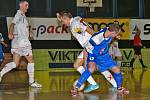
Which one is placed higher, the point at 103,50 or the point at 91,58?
the point at 103,50

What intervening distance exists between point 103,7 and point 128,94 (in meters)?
10.3

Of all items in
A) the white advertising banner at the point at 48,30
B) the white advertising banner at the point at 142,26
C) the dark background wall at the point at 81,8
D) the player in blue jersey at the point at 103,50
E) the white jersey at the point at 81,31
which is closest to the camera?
the player in blue jersey at the point at 103,50

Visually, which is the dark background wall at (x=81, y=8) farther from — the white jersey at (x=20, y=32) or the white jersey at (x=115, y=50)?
the white jersey at (x=20, y=32)

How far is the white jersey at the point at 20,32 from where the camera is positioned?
10.1m

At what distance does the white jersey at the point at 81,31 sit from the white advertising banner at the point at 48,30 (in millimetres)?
8981

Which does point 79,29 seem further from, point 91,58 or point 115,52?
point 115,52

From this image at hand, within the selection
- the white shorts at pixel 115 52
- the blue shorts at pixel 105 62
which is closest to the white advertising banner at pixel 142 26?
the white shorts at pixel 115 52

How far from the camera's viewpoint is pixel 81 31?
29.2 feet

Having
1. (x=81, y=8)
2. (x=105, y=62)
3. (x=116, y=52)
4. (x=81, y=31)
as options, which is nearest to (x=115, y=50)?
(x=116, y=52)

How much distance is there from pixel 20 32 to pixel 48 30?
7901 millimetres

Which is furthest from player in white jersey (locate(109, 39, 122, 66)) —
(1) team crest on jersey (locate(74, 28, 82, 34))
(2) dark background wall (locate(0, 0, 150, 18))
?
(1) team crest on jersey (locate(74, 28, 82, 34))

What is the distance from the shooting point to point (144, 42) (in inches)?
744

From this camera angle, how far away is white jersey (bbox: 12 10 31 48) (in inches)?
397

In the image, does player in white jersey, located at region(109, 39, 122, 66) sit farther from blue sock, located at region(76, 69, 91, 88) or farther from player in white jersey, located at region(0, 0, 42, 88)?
blue sock, located at region(76, 69, 91, 88)
